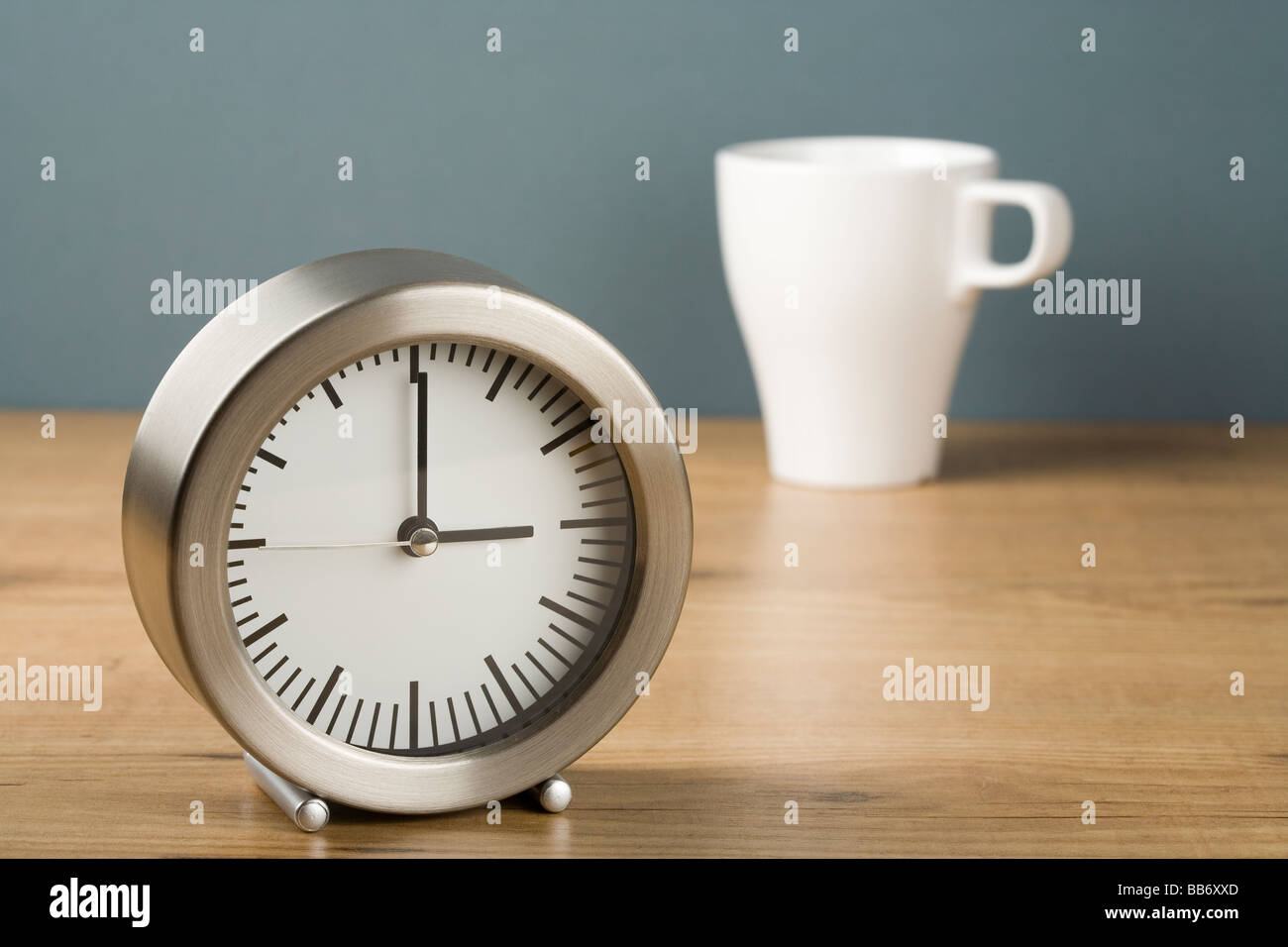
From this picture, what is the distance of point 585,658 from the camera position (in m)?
0.56

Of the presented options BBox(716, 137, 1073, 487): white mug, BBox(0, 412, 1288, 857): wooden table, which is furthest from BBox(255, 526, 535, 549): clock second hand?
BBox(716, 137, 1073, 487): white mug

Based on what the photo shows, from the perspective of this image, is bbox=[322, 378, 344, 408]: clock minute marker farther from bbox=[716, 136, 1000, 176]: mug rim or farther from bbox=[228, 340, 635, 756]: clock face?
bbox=[716, 136, 1000, 176]: mug rim

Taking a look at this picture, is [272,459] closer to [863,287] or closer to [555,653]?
[555,653]

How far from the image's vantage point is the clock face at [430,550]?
521mm

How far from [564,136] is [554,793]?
2.84 ft

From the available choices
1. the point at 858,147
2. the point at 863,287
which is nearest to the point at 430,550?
the point at 863,287

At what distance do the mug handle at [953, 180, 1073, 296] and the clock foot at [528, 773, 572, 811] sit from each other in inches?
25.5

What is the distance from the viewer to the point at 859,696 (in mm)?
703

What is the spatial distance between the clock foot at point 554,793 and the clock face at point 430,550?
2cm

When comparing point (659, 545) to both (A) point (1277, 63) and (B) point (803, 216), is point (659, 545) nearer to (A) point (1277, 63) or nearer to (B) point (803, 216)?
(B) point (803, 216)

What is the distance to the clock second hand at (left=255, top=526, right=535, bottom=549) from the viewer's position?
527mm

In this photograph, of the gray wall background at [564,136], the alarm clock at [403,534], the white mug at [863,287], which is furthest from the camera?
the gray wall background at [564,136]

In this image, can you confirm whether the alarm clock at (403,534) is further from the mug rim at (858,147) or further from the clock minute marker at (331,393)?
the mug rim at (858,147)

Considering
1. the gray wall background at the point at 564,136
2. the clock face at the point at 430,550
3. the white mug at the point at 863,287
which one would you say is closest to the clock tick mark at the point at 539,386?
the clock face at the point at 430,550
